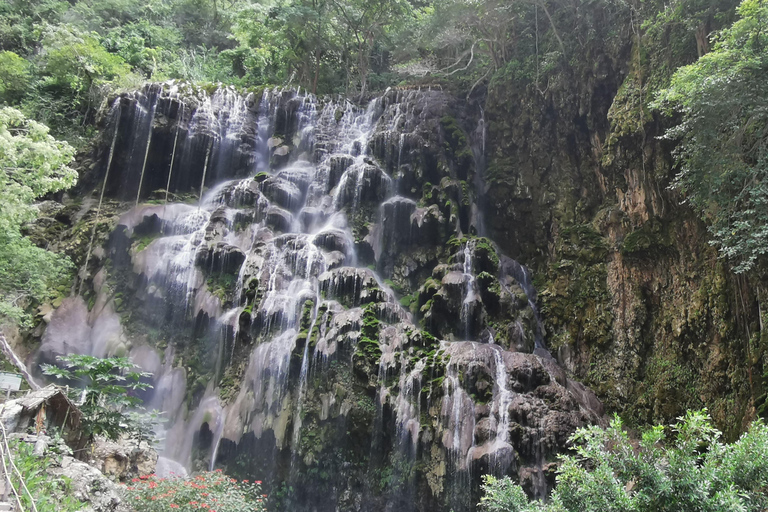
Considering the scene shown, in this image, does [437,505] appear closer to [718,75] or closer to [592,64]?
[718,75]

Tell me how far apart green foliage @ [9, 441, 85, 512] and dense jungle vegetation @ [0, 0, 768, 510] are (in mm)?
5442

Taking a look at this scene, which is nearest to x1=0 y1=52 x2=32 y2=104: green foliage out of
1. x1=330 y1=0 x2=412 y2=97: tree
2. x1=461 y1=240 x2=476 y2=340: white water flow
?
x1=330 y1=0 x2=412 y2=97: tree

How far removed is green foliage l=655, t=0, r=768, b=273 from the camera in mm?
9070

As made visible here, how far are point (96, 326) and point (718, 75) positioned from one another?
1805 cm

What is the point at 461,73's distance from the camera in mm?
23203

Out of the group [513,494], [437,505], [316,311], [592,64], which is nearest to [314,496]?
[437,505]

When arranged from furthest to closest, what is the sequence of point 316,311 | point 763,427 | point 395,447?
point 316,311
point 395,447
point 763,427

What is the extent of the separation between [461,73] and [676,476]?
2107cm

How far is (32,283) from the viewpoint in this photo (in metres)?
14.0

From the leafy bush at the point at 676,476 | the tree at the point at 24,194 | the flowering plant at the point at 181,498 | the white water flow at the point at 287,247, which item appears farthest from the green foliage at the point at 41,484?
the tree at the point at 24,194

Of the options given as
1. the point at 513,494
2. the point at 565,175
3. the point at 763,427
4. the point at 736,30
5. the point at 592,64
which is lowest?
the point at 513,494

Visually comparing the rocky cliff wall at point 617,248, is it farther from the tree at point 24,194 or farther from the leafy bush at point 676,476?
the tree at point 24,194

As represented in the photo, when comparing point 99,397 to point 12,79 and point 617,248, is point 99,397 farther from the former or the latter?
point 12,79

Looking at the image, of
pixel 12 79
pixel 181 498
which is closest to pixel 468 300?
pixel 181 498
